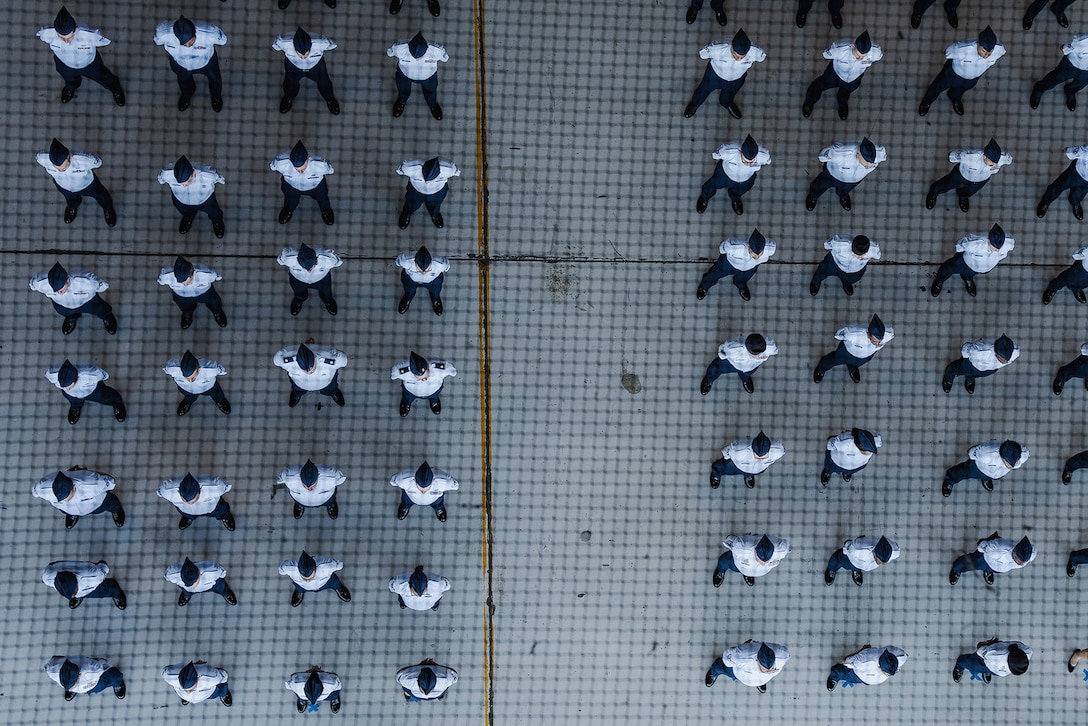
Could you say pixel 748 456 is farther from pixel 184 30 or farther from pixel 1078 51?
pixel 184 30

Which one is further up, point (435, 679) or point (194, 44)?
point (194, 44)

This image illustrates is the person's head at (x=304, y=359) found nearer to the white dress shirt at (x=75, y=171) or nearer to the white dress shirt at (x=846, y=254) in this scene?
the white dress shirt at (x=75, y=171)

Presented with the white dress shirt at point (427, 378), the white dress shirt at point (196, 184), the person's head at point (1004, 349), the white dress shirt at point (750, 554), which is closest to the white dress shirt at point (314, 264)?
the white dress shirt at point (196, 184)

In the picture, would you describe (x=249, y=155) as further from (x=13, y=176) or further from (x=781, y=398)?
(x=781, y=398)

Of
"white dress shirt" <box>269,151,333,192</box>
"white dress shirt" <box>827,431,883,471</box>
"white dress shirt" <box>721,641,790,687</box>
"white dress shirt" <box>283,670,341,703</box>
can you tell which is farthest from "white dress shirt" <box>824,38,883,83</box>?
"white dress shirt" <box>283,670,341,703</box>

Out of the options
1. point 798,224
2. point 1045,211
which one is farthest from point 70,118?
point 1045,211

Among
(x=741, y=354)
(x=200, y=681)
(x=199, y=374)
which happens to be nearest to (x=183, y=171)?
(x=199, y=374)

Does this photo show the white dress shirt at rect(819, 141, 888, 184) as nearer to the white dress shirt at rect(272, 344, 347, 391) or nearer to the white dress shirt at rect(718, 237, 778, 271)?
the white dress shirt at rect(718, 237, 778, 271)
